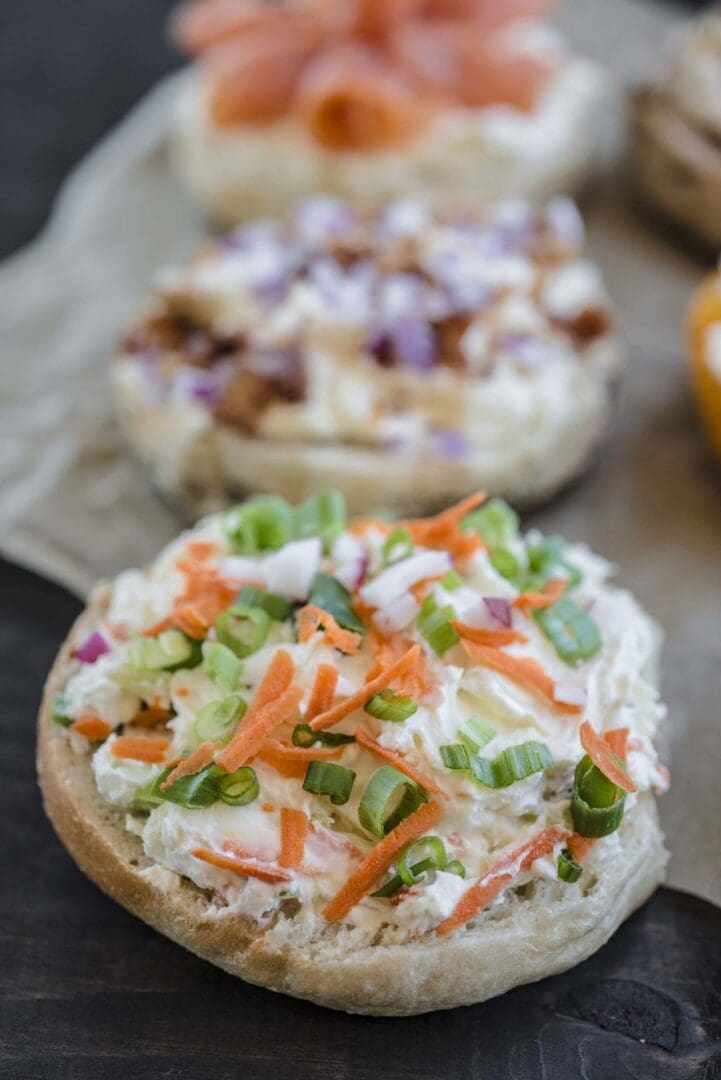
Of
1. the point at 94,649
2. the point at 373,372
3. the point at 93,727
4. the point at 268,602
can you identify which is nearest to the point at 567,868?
the point at 268,602

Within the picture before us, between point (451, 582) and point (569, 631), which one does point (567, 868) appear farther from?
point (451, 582)

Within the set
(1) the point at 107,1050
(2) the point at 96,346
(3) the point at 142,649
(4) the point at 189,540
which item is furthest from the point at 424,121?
(1) the point at 107,1050

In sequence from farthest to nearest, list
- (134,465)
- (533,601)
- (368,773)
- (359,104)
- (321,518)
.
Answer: (359,104)
(134,465)
(321,518)
(533,601)
(368,773)

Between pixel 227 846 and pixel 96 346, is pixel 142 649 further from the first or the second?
pixel 96 346

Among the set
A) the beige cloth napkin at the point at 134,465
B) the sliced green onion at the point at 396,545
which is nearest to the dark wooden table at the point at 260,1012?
the beige cloth napkin at the point at 134,465

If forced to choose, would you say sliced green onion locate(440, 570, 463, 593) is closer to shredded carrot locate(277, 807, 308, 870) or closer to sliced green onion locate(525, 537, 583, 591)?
sliced green onion locate(525, 537, 583, 591)

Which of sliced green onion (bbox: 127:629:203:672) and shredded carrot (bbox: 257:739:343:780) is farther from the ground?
shredded carrot (bbox: 257:739:343:780)

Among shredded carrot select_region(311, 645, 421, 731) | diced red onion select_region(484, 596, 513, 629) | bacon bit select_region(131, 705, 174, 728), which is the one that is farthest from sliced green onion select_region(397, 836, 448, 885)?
bacon bit select_region(131, 705, 174, 728)
